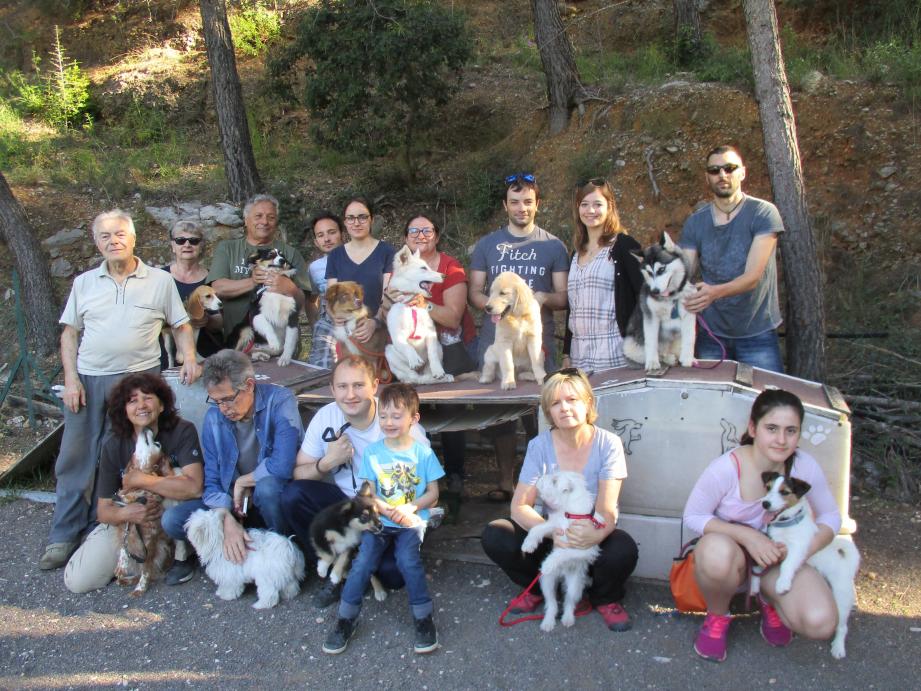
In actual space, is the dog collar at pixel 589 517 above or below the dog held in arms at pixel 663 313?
below

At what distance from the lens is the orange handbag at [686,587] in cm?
345

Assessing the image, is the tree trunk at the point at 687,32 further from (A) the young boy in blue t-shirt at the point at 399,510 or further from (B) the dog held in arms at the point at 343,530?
(B) the dog held in arms at the point at 343,530

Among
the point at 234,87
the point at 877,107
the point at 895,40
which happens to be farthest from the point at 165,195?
the point at 895,40

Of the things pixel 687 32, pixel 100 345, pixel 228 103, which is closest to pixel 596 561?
pixel 100 345

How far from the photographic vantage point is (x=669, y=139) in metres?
9.46

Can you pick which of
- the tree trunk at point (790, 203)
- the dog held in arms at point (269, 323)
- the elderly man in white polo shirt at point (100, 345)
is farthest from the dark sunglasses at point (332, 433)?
the tree trunk at point (790, 203)

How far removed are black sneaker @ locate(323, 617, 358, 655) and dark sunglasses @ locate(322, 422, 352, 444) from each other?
1.02 metres

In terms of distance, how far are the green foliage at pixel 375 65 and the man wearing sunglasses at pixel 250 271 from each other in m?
4.95

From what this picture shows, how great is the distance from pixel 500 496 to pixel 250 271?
8.40 ft

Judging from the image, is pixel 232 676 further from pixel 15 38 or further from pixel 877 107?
pixel 15 38

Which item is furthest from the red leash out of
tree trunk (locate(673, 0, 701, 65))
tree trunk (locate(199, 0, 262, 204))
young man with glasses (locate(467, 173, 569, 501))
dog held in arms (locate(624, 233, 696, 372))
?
tree trunk (locate(673, 0, 701, 65))

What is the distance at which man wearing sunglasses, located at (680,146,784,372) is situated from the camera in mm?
4117

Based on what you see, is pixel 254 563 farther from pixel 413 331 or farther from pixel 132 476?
pixel 413 331

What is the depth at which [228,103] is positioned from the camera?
10.4m
